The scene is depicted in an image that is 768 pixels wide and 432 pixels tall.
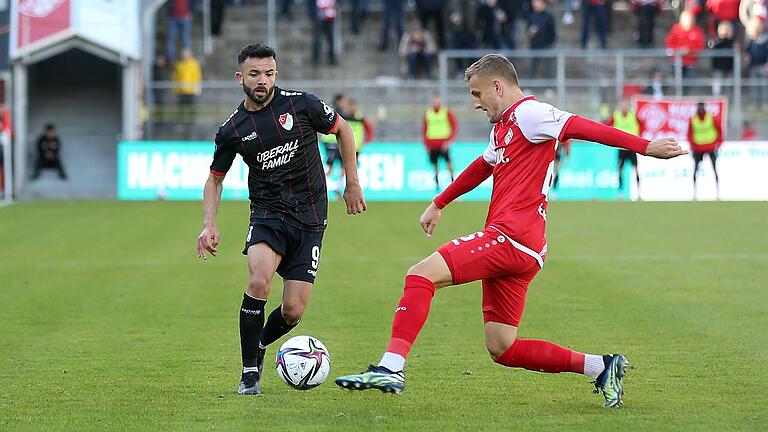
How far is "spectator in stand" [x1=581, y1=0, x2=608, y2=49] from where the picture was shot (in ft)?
108

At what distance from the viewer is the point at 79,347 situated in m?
9.16

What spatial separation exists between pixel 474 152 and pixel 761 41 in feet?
28.6

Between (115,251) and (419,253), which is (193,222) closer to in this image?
(115,251)

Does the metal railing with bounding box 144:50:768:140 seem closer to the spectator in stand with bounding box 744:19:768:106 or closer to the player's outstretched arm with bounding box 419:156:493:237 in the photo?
the spectator in stand with bounding box 744:19:768:106

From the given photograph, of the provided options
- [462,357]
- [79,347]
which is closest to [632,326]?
[462,357]

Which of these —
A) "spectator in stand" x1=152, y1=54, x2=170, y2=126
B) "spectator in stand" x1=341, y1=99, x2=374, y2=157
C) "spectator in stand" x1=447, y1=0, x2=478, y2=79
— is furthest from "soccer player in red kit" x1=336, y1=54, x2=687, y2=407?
"spectator in stand" x1=447, y1=0, x2=478, y2=79

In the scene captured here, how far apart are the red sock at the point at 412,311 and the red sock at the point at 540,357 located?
0.65 meters

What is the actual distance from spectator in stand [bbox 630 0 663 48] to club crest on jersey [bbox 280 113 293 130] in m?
27.7

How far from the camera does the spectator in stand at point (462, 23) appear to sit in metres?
32.3

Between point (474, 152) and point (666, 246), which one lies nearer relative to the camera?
point (666, 246)

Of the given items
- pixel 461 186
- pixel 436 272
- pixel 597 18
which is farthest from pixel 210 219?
pixel 597 18

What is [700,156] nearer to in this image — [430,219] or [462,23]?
[462,23]

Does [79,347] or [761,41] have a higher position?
[761,41]

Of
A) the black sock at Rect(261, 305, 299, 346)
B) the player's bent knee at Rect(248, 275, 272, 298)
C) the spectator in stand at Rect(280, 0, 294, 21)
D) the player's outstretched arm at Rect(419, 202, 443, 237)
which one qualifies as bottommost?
the black sock at Rect(261, 305, 299, 346)
